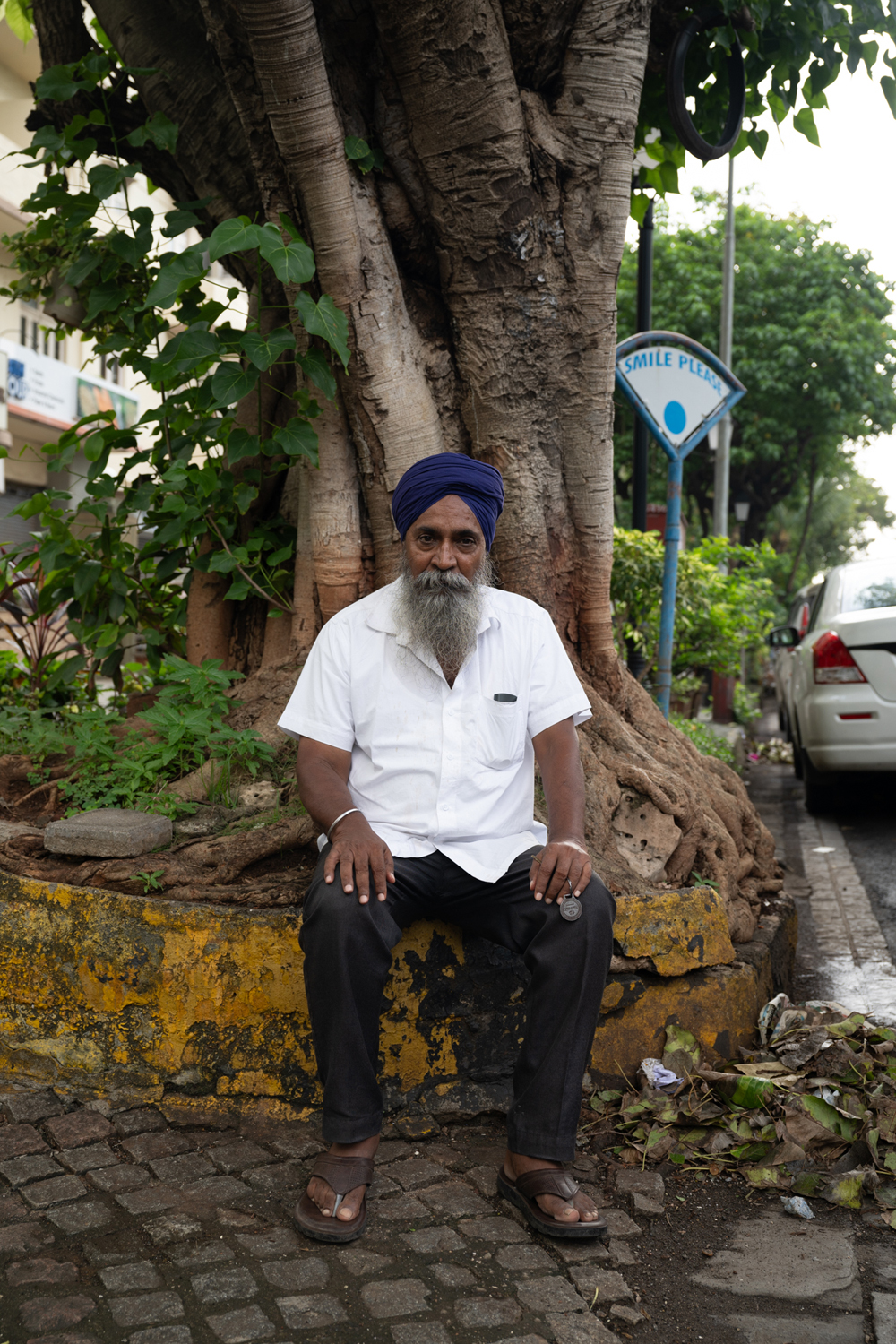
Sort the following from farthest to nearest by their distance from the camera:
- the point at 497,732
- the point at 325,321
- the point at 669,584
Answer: the point at 669,584 < the point at 325,321 < the point at 497,732

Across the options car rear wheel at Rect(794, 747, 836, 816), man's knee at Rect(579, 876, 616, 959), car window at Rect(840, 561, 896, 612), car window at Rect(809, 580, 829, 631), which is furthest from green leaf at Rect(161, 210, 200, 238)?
car rear wheel at Rect(794, 747, 836, 816)

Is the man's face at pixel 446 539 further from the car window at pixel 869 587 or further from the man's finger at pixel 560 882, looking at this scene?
the car window at pixel 869 587

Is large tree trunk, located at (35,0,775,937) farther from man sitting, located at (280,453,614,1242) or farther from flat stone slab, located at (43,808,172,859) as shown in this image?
flat stone slab, located at (43,808,172,859)

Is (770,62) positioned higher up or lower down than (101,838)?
higher up

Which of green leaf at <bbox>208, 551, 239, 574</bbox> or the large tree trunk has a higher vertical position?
the large tree trunk

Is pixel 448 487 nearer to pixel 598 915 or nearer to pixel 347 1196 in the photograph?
pixel 598 915

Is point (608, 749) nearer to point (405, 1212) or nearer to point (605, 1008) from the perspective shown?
point (605, 1008)

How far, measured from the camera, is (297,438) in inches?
154

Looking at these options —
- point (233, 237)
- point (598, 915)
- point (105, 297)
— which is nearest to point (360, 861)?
point (598, 915)

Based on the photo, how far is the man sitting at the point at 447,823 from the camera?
2.61 meters

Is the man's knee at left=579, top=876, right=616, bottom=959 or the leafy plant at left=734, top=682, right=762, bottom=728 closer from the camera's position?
the man's knee at left=579, top=876, right=616, bottom=959

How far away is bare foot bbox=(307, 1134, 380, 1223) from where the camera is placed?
99.3 inches

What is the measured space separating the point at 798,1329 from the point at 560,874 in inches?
41.0

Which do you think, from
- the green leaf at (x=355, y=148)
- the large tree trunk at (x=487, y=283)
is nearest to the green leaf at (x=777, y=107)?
the large tree trunk at (x=487, y=283)
